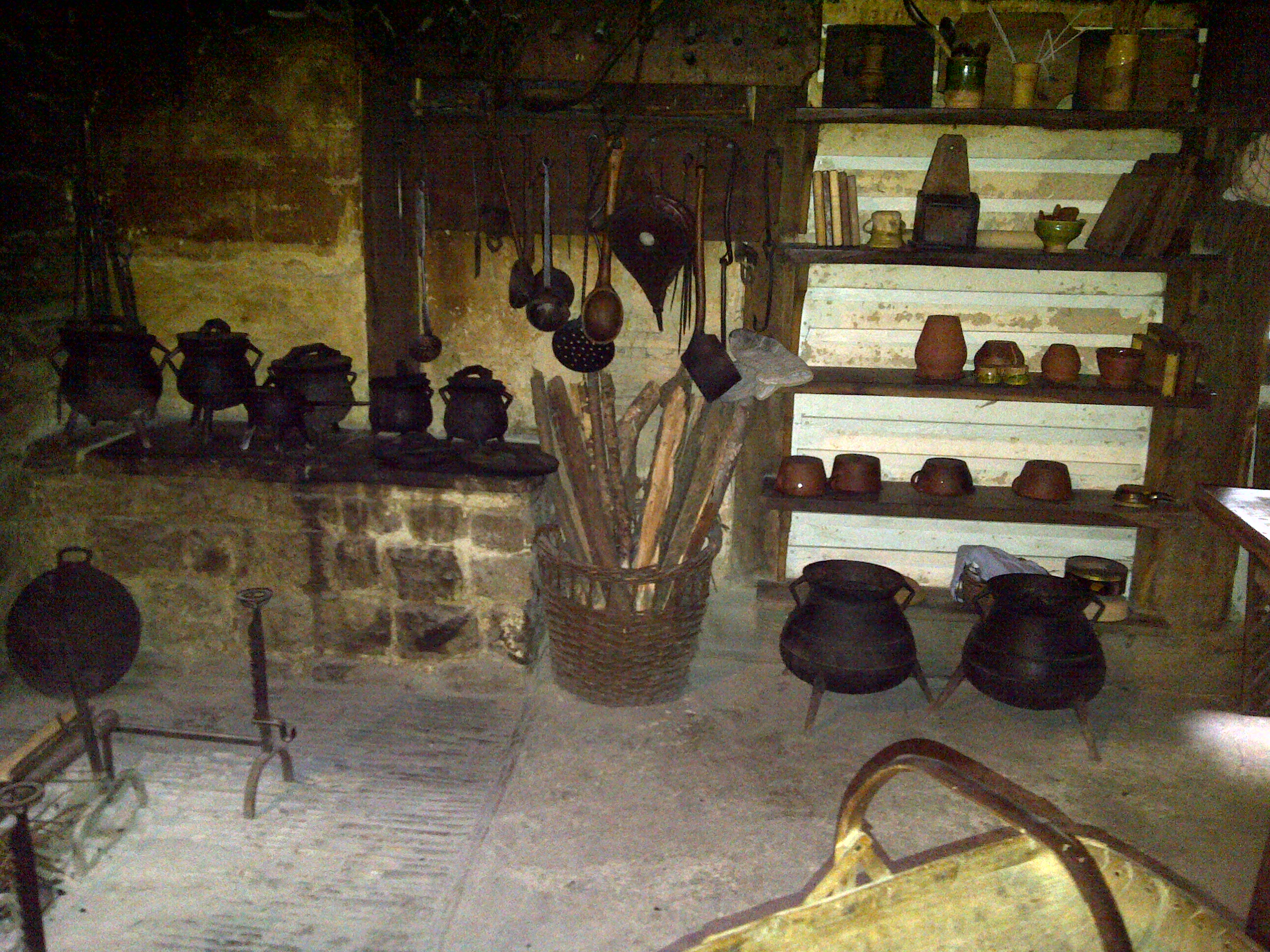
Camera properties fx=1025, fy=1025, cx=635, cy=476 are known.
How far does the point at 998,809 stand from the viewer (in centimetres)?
146

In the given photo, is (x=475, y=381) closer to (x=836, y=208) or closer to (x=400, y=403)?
(x=400, y=403)

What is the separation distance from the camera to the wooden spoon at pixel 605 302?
382cm

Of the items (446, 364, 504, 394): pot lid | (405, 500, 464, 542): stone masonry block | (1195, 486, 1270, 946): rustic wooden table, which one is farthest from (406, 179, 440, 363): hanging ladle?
(1195, 486, 1270, 946): rustic wooden table

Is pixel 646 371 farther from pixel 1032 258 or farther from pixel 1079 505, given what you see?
pixel 1079 505

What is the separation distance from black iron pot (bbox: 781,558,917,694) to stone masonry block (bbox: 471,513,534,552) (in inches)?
40.3

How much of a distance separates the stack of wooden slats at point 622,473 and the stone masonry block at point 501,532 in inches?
6.2

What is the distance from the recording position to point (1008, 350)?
383cm

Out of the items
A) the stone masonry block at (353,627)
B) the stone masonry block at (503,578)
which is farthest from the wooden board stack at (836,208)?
the stone masonry block at (353,627)

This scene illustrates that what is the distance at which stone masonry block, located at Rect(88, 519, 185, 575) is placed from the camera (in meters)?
3.87

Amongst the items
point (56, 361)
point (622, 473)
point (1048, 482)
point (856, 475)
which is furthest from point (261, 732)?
point (1048, 482)

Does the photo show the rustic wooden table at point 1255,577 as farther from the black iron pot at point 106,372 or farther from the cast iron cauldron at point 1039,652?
the black iron pot at point 106,372

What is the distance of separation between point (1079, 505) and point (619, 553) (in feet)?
5.82

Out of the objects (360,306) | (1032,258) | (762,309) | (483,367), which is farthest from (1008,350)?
(360,306)

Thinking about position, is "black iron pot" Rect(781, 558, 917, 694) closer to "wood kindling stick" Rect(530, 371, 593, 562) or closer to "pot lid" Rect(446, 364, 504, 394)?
"wood kindling stick" Rect(530, 371, 593, 562)
